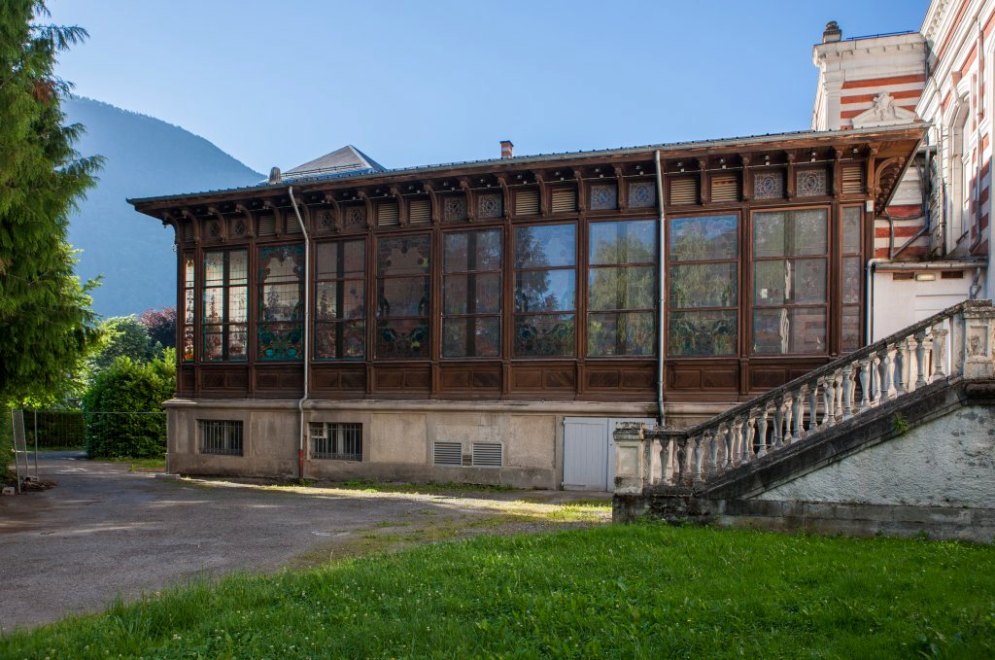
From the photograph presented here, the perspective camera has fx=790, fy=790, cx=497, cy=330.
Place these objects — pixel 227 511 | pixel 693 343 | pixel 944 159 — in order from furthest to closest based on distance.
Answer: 1. pixel 944 159
2. pixel 693 343
3. pixel 227 511

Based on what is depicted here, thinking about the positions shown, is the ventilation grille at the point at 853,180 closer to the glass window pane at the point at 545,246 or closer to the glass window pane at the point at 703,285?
the glass window pane at the point at 703,285

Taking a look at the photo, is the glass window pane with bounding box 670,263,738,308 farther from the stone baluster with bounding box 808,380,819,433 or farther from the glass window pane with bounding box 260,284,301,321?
the glass window pane with bounding box 260,284,301,321

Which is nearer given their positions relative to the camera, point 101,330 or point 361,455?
point 101,330

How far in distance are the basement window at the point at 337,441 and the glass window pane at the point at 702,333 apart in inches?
292

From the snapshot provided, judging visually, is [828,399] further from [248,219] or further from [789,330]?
[248,219]

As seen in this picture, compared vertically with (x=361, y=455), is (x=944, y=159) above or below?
above

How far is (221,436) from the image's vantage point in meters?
19.8

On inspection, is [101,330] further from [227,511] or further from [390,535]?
[390,535]

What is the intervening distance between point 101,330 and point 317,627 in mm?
12805

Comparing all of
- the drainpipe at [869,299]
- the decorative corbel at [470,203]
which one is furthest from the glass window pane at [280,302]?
the drainpipe at [869,299]

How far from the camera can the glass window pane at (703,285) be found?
1567 cm

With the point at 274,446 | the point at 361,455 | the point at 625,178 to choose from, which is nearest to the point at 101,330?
the point at 274,446

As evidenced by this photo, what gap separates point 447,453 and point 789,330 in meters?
7.55

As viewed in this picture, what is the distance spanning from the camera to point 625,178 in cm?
1631
